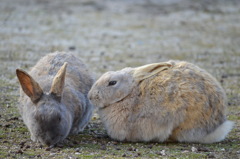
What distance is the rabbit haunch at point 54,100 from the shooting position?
6695 mm

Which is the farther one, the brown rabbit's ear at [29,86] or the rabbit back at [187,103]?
the rabbit back at [187,103]

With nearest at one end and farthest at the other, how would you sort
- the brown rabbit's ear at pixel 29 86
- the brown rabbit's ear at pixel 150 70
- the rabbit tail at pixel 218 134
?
1. the brown rabbit's ear at pixel 29 86
2. the rabbit tail at pixel 218 134
3. the brown rabbit's ear at pixel 150 70

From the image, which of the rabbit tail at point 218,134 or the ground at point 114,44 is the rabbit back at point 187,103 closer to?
the rabbit tail at point 218,134

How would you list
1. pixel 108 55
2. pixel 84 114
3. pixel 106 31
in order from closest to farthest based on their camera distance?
pixel 84 114
pixel 108 55
pixel 106 31

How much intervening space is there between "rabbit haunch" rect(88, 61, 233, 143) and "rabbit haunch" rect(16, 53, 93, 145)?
0.39m

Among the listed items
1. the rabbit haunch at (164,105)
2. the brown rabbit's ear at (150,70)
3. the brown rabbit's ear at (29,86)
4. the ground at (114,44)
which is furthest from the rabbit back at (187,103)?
the brown rabbit's ear at (29,86)

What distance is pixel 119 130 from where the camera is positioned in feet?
24.7

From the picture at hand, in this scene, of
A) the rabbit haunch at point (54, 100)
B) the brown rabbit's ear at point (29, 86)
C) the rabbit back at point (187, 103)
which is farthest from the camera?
the rabbit back at point (187, 103)

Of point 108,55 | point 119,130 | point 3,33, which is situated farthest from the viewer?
point 3,33

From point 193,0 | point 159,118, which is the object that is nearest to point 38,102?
point 159,118

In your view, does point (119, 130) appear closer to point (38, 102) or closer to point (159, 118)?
point (159, 118)

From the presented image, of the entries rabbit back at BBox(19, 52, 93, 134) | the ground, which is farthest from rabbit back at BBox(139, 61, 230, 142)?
rabbit back at BBox(19, 52, 93, 134)

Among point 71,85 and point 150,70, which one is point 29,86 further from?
point 150,70

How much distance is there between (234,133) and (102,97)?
2.41m
